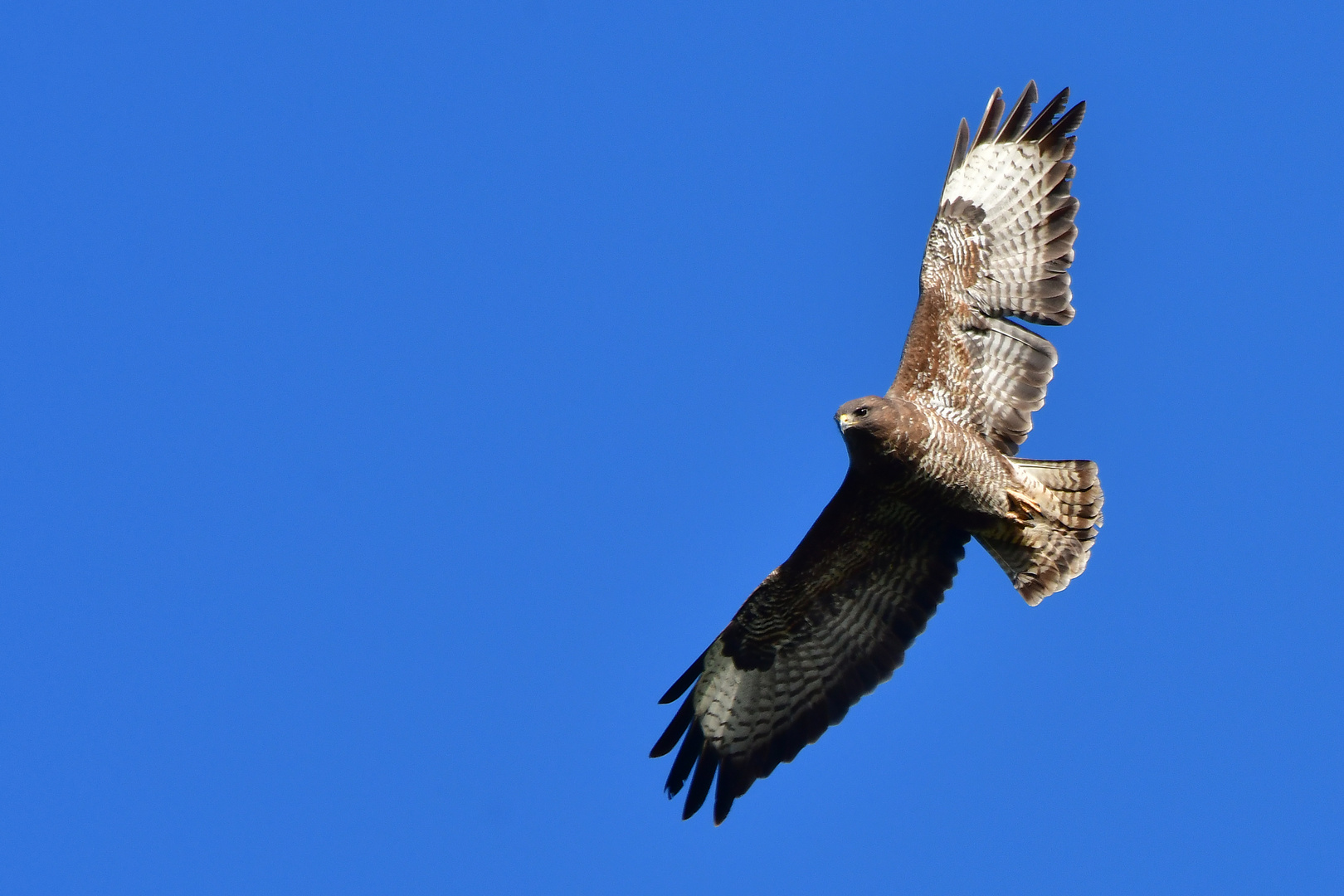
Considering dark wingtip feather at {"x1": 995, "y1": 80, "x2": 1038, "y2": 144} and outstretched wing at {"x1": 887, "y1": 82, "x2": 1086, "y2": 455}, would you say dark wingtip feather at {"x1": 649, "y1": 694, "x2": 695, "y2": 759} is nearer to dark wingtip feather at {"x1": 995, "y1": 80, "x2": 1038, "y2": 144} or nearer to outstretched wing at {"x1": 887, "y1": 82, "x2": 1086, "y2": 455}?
→ outstretched wing at {"x1": 887, "y1": 82, "x2": 1086, "y2": 455}

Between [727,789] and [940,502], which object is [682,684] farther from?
[940,502]

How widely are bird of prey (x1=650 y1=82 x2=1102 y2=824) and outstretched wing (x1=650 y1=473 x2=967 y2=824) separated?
0.01 metres

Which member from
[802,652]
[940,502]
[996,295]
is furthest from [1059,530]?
[802,652]

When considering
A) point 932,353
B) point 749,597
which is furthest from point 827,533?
point 932,353

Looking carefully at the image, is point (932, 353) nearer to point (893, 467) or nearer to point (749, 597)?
point (893, 467)

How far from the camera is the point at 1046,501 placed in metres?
9.80

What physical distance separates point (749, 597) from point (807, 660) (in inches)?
26.3

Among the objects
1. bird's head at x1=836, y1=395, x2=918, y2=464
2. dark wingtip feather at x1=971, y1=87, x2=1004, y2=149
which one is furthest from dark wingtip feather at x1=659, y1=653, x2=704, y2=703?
dark wingtip feather at x1=971, y1=87, x2=1004, y2=149

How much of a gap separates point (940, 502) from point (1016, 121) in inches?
109

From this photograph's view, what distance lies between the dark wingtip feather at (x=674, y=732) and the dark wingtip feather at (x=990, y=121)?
438 cm

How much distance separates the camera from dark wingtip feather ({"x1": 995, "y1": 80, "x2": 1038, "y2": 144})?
33.9 feet

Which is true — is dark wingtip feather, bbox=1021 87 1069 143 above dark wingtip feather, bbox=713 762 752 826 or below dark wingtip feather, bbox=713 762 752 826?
above

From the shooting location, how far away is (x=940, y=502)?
9.60m

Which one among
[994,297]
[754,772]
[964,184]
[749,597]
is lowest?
[754,772]
